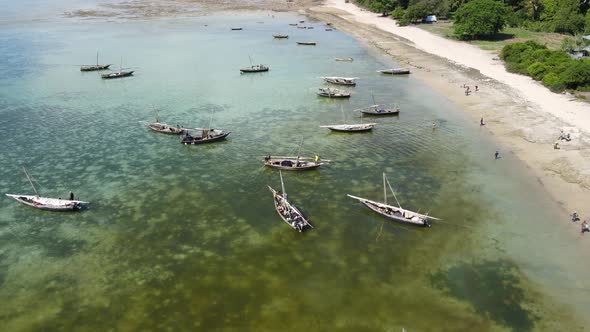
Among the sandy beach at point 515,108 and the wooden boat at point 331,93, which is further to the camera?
the wooden boat at point 331,93

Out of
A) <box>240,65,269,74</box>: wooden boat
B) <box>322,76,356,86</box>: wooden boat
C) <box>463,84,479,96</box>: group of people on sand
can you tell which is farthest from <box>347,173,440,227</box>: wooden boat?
<box>240,65,269,74</box>: wooden boat

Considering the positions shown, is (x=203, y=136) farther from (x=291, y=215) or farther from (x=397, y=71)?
(x=397, y=71)

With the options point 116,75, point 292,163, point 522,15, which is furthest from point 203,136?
point 522,15

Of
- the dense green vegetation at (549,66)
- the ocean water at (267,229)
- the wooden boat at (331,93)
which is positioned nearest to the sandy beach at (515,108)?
the dense green vegetation at (549,66)

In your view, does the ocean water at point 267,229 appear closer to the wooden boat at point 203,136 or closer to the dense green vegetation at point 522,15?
the wooden boat at point 203,136

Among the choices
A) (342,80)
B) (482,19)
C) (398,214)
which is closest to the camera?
(398,214)
